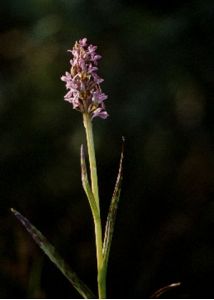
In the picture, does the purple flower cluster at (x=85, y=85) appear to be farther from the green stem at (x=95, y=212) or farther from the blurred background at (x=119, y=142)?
the blurred background at (x=119, y=142)

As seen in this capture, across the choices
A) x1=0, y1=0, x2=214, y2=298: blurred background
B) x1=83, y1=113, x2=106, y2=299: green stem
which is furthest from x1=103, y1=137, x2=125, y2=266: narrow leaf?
x1=0, y1=0, x2=214, y2=298: blurred background

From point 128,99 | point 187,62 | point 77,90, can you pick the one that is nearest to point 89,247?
point 128,99

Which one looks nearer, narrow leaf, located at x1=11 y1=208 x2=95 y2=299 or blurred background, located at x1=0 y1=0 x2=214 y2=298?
narrow leaf, located at x1=11 y1=208 x2=95 y2=299

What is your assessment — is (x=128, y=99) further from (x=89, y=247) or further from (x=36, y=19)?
(x=89, y=247)

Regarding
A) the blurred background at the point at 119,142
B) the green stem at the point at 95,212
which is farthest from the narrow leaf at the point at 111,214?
the blurred background at the point at 119,142

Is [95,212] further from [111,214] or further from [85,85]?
[85,85]

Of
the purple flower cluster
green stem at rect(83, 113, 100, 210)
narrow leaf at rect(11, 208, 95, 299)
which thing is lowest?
narrow leaf at rect(11, 208, 95, 299)

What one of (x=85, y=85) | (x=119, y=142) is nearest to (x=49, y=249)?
(x=85, y=85)

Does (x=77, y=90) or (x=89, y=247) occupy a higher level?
(x=77, y=90)

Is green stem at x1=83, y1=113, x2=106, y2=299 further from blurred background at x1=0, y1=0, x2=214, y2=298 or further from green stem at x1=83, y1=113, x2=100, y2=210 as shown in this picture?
blurred background at x1=0, y1=0, x2=214, y2=298

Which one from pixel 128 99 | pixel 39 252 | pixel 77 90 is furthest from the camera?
pixel 39 252

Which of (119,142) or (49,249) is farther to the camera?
(119,142)
